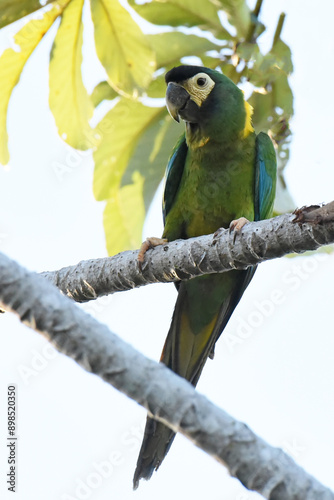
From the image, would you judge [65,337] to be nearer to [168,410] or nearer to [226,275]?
[168,410]

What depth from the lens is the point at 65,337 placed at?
141 centimetres

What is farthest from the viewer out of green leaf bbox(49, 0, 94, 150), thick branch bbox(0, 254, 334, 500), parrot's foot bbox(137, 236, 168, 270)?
green leaf bbox(49, 0, 94, 150)

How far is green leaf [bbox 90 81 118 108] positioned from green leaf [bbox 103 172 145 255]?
0.40 metres

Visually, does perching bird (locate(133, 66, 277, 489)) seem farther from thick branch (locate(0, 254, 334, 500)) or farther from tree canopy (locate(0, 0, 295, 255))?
thick branch (locate(0, 254, 334, 500))

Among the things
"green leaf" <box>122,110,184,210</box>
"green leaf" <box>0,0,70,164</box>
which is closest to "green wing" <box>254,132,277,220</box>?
"green leaf" <box>122,110,184,210</box>

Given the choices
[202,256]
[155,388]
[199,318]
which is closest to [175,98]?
[202,256]

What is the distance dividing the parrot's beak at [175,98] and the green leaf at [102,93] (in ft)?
0.91

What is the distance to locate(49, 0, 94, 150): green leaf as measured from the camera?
286 centimetres

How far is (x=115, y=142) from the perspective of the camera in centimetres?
305

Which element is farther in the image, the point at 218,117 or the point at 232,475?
the point at 218,117

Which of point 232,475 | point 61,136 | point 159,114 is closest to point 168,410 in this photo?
point 232,475

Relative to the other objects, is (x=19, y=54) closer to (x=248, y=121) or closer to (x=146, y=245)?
(x=146, y=245)

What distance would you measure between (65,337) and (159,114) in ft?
6.69

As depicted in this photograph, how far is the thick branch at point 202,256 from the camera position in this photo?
2097 mm
